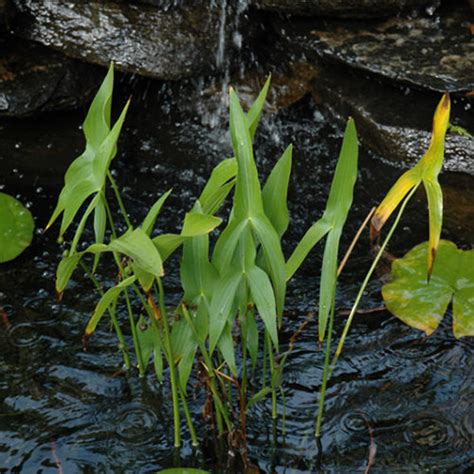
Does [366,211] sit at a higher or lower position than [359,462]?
higher

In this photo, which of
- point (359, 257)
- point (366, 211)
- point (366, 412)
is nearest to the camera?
point (366, 412)

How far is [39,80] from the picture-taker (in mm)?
Result: 4254

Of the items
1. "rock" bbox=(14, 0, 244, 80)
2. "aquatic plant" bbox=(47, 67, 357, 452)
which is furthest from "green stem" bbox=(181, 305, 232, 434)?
"rock" bbox=(14, 0, 244, 80)

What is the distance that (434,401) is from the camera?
2658 mm

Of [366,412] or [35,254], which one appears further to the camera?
[35,254]

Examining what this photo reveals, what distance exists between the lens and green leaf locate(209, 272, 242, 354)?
6.90 feet

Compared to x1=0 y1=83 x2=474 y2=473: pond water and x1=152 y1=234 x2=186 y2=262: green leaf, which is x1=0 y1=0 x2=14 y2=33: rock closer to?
x1=0 y1=83 x2=474 y2=473: pond water

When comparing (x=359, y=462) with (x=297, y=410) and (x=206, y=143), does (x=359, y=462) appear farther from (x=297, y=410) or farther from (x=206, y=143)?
(x=206, y=143)

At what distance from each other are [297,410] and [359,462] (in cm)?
24

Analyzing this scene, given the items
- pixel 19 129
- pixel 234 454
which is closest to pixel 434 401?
pixel 234 454

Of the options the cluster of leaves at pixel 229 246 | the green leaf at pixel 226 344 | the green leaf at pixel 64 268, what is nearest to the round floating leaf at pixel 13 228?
the cluster of leaves at pixel 229 246

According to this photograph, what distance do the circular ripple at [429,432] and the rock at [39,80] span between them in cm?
242

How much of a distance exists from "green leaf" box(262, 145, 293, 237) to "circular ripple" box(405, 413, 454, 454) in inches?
28.9

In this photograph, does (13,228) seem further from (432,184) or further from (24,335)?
(432,184)
